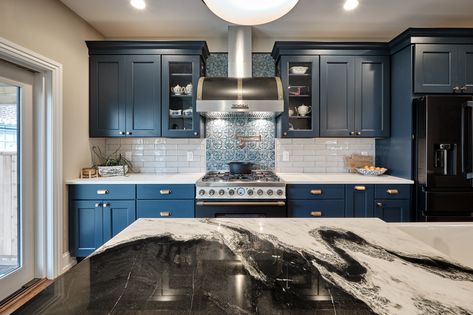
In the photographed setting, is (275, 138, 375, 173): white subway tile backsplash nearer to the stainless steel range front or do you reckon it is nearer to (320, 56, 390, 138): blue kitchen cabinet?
(320, 56, 390, 138): blue kitchen cabinet

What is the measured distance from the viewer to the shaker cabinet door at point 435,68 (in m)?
2.70

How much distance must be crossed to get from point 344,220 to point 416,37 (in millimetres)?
2462

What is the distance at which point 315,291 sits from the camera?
63 cm

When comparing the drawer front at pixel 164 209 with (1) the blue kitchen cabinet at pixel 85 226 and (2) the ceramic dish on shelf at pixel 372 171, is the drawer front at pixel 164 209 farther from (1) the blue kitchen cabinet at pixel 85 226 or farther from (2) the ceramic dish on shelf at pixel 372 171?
(2) the ceramic dish on shelf at pixel 372 171

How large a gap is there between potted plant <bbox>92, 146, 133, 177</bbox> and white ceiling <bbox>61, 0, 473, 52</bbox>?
1519 millimetres

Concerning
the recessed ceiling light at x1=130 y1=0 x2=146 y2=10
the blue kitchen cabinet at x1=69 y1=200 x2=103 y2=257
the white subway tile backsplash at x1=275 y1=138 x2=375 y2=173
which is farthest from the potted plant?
the white subway tile backsplash at x1=275 y1=138 x2=375 y2=173

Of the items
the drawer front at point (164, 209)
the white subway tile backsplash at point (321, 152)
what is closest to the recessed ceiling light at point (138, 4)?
the drawer front at point (164, 209)

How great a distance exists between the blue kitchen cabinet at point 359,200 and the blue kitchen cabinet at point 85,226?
258 cm

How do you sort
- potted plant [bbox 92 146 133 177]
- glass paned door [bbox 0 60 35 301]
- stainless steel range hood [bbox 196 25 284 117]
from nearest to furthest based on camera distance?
glass paned door [bbox 0 60 35 301] → stainless steel range hood [bbox 196 25 284 117] → potted plant [bbox 92 146 133 177]

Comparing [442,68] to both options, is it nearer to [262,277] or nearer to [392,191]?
[392,191]

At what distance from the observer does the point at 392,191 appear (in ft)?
8.97

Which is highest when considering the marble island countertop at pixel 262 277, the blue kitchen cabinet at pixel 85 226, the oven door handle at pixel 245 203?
the marble island countertop at pixel 262 277

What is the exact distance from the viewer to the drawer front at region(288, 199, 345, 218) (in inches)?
108

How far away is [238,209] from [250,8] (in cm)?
202
